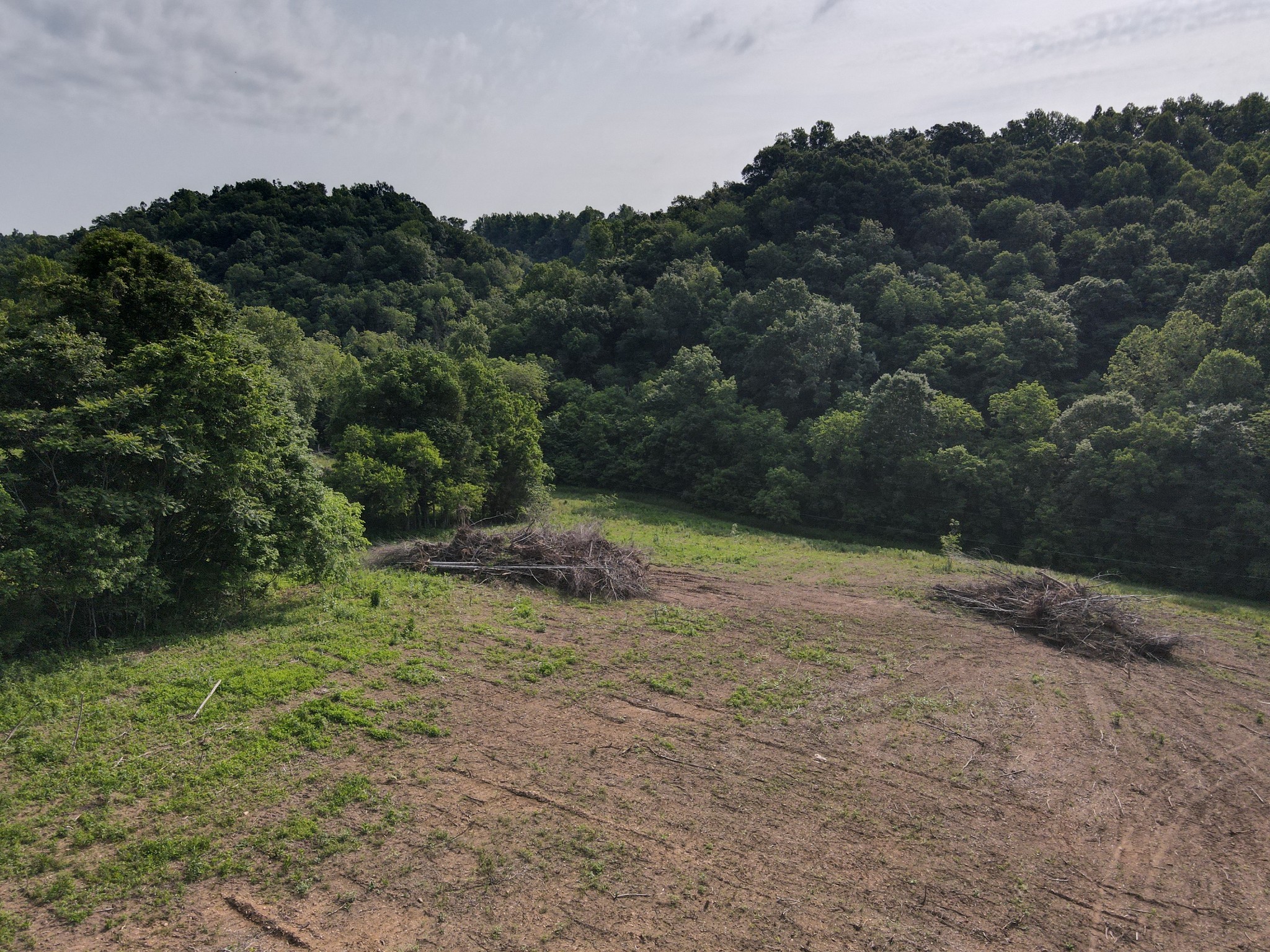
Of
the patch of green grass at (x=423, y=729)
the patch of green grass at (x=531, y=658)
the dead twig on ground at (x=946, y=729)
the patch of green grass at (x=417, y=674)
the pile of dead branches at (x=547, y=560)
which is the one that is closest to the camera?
the patch of green grass at (x=423, y=729)

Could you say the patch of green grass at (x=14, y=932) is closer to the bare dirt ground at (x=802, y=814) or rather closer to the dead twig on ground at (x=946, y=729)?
the bare dirt ground at (x=802, y=814)

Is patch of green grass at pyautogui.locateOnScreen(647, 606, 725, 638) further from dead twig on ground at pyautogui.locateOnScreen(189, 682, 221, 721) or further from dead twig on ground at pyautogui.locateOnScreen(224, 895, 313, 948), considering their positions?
dead twig on ground at pyautogui.locateOnScreen(224, 895, 313, 948)

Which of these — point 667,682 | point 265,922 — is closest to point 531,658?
point 667,682

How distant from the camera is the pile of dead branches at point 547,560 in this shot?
18.0 meters

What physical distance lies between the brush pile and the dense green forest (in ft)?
34.0

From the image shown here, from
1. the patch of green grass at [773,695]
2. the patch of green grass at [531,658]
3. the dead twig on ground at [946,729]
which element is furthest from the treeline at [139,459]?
the dead twig on ground at [946,729]

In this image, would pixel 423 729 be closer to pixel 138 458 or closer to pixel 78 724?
pixel 78 724

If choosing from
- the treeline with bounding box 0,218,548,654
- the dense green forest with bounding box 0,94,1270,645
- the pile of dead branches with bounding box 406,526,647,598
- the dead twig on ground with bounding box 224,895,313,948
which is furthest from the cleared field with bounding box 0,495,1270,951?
the dense green forest with bounding box 0,94,1270,645

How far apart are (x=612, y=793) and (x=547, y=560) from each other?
996 centimetres

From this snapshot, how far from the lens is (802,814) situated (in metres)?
8.95

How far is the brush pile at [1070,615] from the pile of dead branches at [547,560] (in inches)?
345

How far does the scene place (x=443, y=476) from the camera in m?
23.8

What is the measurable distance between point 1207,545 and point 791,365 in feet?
64.2

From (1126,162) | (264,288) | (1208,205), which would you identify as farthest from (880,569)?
(264,288)
